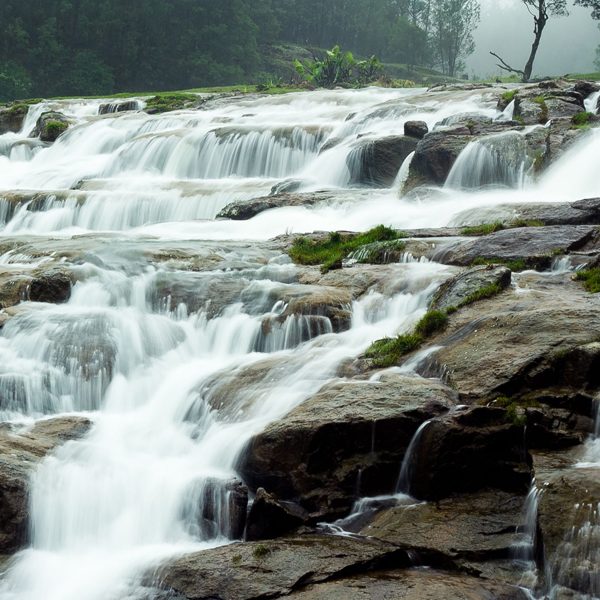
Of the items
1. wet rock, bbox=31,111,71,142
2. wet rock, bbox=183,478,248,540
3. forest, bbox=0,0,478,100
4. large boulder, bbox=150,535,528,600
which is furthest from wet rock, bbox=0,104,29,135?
large boulder, bbox=150,535,528,600

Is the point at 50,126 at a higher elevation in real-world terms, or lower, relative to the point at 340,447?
higher

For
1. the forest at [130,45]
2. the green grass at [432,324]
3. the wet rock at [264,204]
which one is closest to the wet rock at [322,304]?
the green grass at [432,324]

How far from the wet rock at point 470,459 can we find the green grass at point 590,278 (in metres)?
3.44

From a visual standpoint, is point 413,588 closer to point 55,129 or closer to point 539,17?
point 55,129

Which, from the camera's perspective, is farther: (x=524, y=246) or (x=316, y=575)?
(x=524, y=246)

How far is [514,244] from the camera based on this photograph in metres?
13.5

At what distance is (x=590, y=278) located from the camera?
11383 millimetres

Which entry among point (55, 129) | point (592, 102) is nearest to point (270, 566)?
point (592, 102)

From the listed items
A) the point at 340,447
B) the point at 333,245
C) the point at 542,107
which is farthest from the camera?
the point at 542,107

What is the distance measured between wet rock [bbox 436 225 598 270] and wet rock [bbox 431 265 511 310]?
1.27 metres

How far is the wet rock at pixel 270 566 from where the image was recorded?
707 cm

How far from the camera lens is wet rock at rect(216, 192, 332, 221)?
2042 cm

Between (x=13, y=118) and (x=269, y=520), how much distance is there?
125 ft

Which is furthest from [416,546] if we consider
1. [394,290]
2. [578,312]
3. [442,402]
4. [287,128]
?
[287,128]
